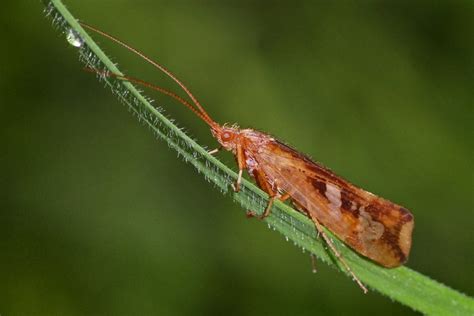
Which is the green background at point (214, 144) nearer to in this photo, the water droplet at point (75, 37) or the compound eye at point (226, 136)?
the compound eye at point (226, 136)

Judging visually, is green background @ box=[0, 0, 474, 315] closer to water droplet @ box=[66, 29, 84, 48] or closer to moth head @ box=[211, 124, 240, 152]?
moth head @ box=[211, 124, 240, 152]

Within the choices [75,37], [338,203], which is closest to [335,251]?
[338,203]

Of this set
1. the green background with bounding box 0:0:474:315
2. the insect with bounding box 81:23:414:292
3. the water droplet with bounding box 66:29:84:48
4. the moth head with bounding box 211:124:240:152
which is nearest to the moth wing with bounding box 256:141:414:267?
the insect with bounding box 81:23:414:292

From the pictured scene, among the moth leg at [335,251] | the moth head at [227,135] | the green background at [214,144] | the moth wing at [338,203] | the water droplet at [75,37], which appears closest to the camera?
the water droplet at [75,37]

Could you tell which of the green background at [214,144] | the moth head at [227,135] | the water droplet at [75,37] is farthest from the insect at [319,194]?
the green background at [214,144]

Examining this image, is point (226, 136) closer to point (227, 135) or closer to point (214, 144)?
point (227, 135)

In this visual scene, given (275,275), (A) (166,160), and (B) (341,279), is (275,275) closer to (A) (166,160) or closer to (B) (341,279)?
(B) (341,279)

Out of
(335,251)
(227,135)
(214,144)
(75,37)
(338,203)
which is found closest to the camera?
(75,37)

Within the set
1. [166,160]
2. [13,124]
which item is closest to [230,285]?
[166,160]
